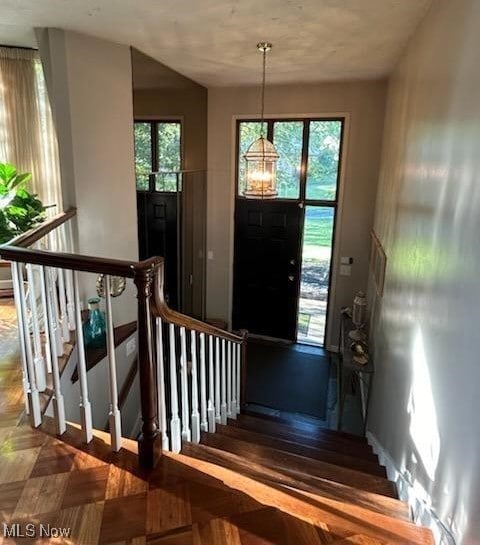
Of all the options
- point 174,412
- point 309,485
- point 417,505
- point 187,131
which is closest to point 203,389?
point 174,412

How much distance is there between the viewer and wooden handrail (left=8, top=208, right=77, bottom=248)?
2087 mm

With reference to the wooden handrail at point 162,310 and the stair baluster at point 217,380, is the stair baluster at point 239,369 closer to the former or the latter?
the stair baluster at point 217,380

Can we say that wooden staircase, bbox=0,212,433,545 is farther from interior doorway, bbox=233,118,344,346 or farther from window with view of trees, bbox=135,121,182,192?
interior doorway, bbox=233,118,344,346

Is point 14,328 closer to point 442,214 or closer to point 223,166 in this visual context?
point 442,214

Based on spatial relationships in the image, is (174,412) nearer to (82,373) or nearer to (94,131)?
(82,373)

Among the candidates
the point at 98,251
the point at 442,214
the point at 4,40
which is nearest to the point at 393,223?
the point at 442,214

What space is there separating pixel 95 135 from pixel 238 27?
145cm

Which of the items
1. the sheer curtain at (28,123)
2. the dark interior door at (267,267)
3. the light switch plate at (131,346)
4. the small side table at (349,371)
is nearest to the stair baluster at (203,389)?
the light switch plate at (131,346)

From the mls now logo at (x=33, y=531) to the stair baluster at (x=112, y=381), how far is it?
405 millimetres

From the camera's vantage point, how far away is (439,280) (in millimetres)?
1944

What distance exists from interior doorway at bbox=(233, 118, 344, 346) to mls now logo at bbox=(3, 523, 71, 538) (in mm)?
4565

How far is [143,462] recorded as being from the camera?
1.78 m

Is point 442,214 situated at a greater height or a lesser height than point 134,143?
lesser

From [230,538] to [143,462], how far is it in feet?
1.71
